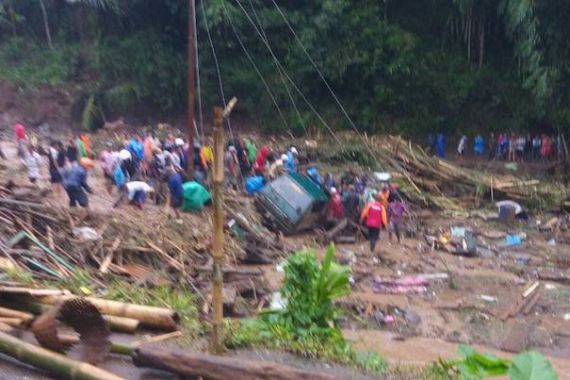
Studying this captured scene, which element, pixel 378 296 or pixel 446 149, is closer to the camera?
pixel 378 296

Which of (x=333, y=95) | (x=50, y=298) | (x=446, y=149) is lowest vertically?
(x=446, y=149)

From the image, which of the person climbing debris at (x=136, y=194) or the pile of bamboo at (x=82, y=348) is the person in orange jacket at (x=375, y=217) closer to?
the person climbing debris at (x=136, y=194)

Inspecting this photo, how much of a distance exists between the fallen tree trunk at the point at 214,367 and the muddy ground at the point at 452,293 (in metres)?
0.24

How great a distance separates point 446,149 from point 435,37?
504 cm

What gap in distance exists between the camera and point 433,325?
1227cm

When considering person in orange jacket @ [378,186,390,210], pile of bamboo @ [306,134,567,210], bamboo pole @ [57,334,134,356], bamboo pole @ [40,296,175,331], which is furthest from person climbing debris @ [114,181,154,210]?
bamboo pole @ [57,334,134,356]

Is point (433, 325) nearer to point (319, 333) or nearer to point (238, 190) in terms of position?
point (319, 333)

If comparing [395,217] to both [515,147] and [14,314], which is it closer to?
[515,147]

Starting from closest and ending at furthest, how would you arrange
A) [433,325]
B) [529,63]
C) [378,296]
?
1. [433,325]
2. [378,296]
3. [529,63]

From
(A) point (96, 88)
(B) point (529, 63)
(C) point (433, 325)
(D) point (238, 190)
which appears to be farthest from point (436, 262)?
(A) point (96, 88)

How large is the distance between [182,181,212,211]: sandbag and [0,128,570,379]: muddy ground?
23 centimetres

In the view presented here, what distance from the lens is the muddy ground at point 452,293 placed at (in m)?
11.4

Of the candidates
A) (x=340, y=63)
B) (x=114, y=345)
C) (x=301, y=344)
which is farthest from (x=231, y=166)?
(x=114, y=345)

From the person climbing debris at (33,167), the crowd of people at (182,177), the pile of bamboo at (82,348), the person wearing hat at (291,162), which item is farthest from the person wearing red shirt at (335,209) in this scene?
the pile of bamboo at (82,348)
